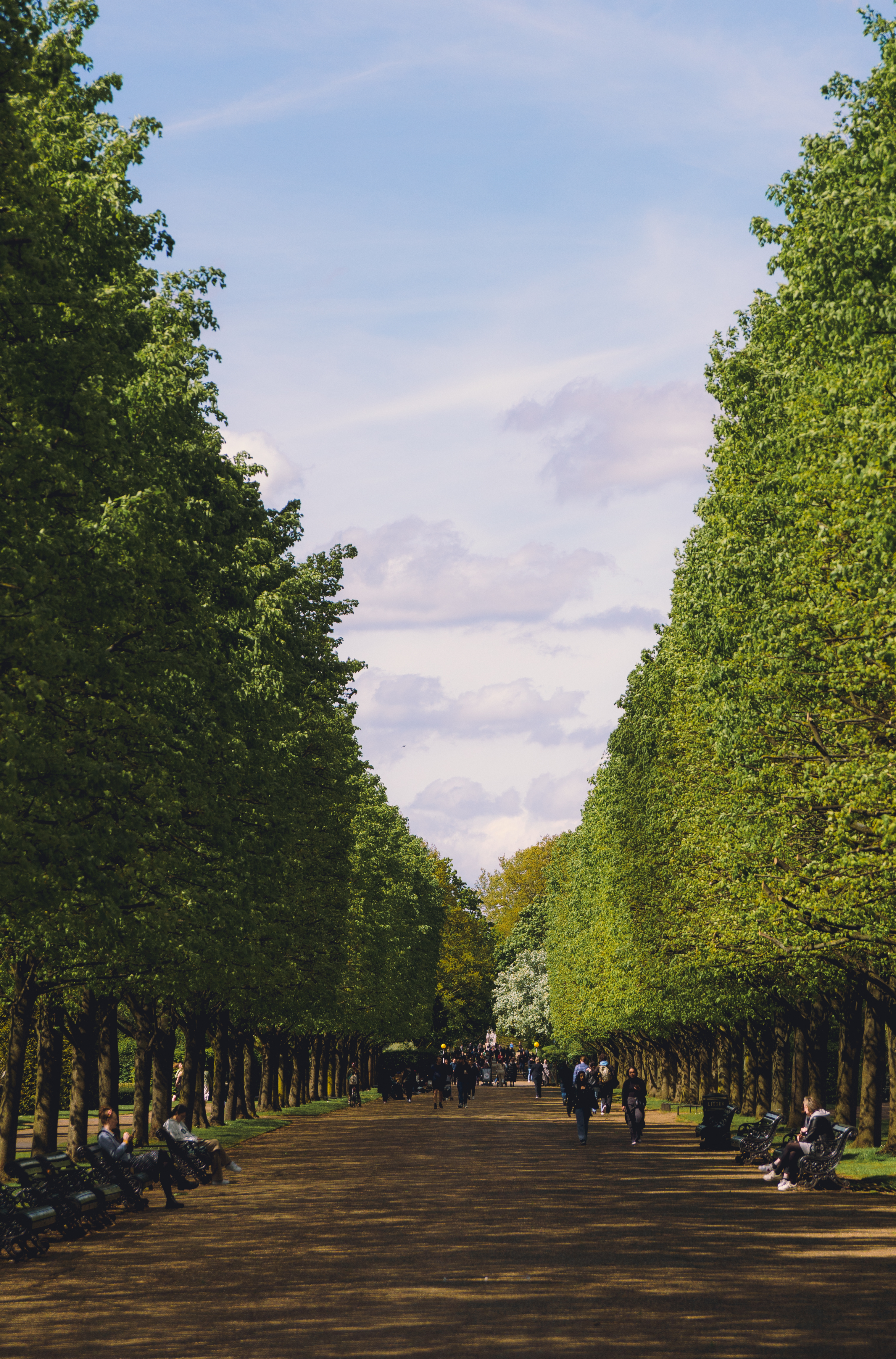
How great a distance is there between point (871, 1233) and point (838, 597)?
862 cm

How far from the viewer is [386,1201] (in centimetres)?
2239

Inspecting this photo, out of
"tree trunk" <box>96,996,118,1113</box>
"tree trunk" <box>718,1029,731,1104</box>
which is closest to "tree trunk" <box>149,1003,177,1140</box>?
"tree trunk" <box>96,996,118,1113</box>

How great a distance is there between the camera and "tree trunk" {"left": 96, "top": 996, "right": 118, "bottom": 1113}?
35188mm

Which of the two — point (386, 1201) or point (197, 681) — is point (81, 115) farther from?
point (386, 1201)

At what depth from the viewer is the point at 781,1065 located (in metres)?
44.6

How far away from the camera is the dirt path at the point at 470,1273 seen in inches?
446

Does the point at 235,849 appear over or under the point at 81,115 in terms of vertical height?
under

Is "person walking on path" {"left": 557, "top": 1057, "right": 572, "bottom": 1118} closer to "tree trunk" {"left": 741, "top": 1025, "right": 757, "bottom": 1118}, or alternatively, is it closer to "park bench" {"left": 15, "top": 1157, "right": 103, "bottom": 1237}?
"tree trunk" {"left": 741, "top": 1025, "right": 757, "bottom": 1118}

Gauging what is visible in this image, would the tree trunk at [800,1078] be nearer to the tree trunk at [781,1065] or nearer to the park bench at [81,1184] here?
the tree trunk at [781,1065]

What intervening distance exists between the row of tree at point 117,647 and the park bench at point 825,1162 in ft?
34.0

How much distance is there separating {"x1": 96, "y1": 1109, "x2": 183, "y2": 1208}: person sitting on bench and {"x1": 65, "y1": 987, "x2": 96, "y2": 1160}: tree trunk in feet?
25.8

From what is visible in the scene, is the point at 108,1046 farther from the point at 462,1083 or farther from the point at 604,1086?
the point at 462,1083

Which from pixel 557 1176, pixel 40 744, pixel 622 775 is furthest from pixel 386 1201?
pixel 622 775

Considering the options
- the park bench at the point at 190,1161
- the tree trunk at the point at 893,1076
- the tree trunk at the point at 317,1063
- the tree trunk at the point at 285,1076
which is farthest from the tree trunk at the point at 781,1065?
the tree trunk at the point at 317,1063
